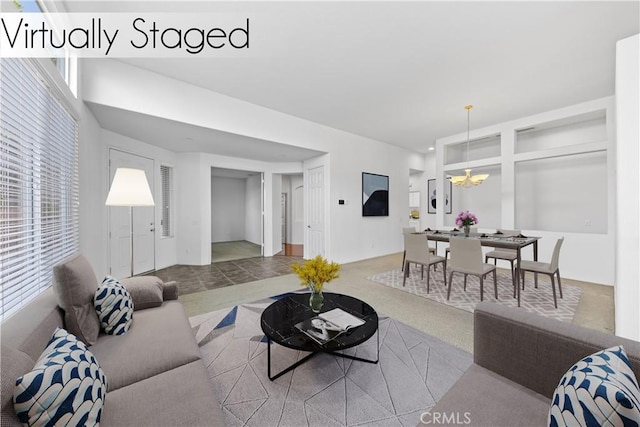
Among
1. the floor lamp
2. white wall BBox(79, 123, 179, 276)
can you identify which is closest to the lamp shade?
the floor lamp

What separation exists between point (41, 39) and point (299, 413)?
124 inches

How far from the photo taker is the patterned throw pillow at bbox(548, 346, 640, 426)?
26.9 inches

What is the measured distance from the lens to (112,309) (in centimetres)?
163

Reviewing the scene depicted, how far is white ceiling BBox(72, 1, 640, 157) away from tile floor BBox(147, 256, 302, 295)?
7.95ft

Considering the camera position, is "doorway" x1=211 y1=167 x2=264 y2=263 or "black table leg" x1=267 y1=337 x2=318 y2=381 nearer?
"black table leg" x1=267 y1=337 x2=318 y2=381

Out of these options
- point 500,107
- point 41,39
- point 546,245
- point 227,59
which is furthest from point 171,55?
point 546,245

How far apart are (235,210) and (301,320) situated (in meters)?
7.80

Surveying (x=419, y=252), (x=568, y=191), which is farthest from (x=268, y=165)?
(x=568, y=191)

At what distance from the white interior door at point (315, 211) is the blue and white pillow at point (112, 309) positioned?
4030 millimetres

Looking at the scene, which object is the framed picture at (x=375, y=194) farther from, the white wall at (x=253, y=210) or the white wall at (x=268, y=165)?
the white wall at (x=253, y=210)

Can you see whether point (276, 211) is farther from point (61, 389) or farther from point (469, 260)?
point (61, 389)

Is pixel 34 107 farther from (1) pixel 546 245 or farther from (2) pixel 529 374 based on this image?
(1) pixel 546 245

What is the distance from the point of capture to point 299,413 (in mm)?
1479

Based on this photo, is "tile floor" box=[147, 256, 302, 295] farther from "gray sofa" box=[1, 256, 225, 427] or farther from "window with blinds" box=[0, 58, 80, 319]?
"gray sofa" box=[1, 256, 225, 427]
